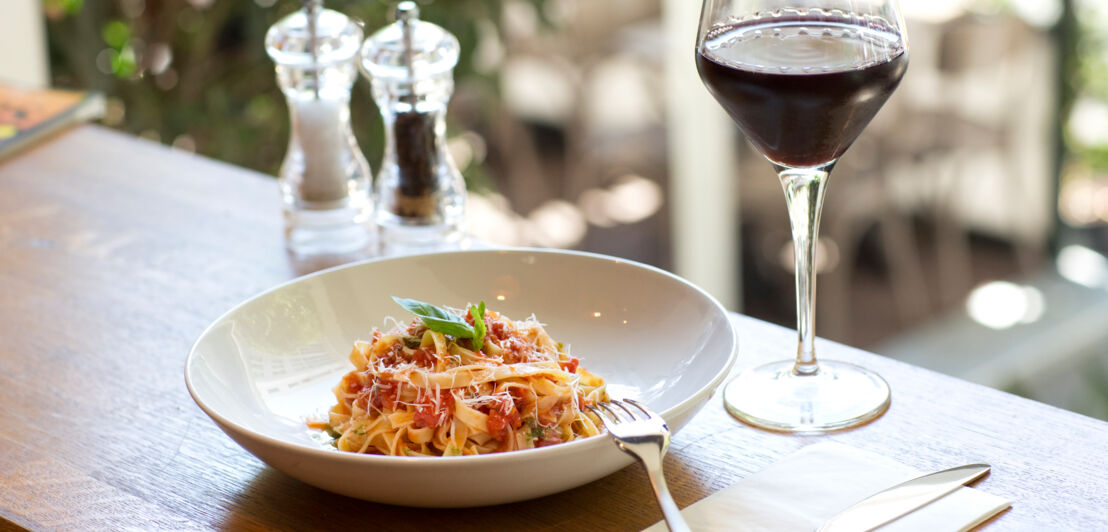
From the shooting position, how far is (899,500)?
2.27 ft

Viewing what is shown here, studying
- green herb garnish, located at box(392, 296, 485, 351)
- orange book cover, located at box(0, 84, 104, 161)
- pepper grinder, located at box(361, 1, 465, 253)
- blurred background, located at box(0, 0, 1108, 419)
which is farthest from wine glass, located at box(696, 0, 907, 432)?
blurred background, located at box(0, 0, 1108, 419)

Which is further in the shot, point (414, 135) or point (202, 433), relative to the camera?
point (414, 135)

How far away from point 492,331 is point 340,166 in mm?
504

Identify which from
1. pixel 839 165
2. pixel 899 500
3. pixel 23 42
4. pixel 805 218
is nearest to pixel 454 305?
pixel 805 218

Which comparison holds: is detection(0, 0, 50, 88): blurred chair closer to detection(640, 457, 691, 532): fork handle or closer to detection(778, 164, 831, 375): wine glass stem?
detection(778, 164, 831, 375): wine glass stem

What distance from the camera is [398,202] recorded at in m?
1.22

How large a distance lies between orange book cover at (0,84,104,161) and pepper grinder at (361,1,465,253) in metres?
0.62

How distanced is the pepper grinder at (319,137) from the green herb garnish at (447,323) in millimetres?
472

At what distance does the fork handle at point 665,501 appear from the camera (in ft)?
2.04

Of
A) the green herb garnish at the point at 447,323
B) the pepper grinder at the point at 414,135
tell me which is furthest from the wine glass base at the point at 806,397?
the pepper grinder at the point at 414,135

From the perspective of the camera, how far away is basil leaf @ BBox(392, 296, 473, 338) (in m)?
0.76

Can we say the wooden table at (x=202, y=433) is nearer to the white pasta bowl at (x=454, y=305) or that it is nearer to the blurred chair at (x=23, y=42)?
the white pasta bowl at (x=454, y=305)

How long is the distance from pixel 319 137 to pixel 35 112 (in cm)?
64

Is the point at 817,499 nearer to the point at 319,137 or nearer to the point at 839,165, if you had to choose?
the point at 319,137
